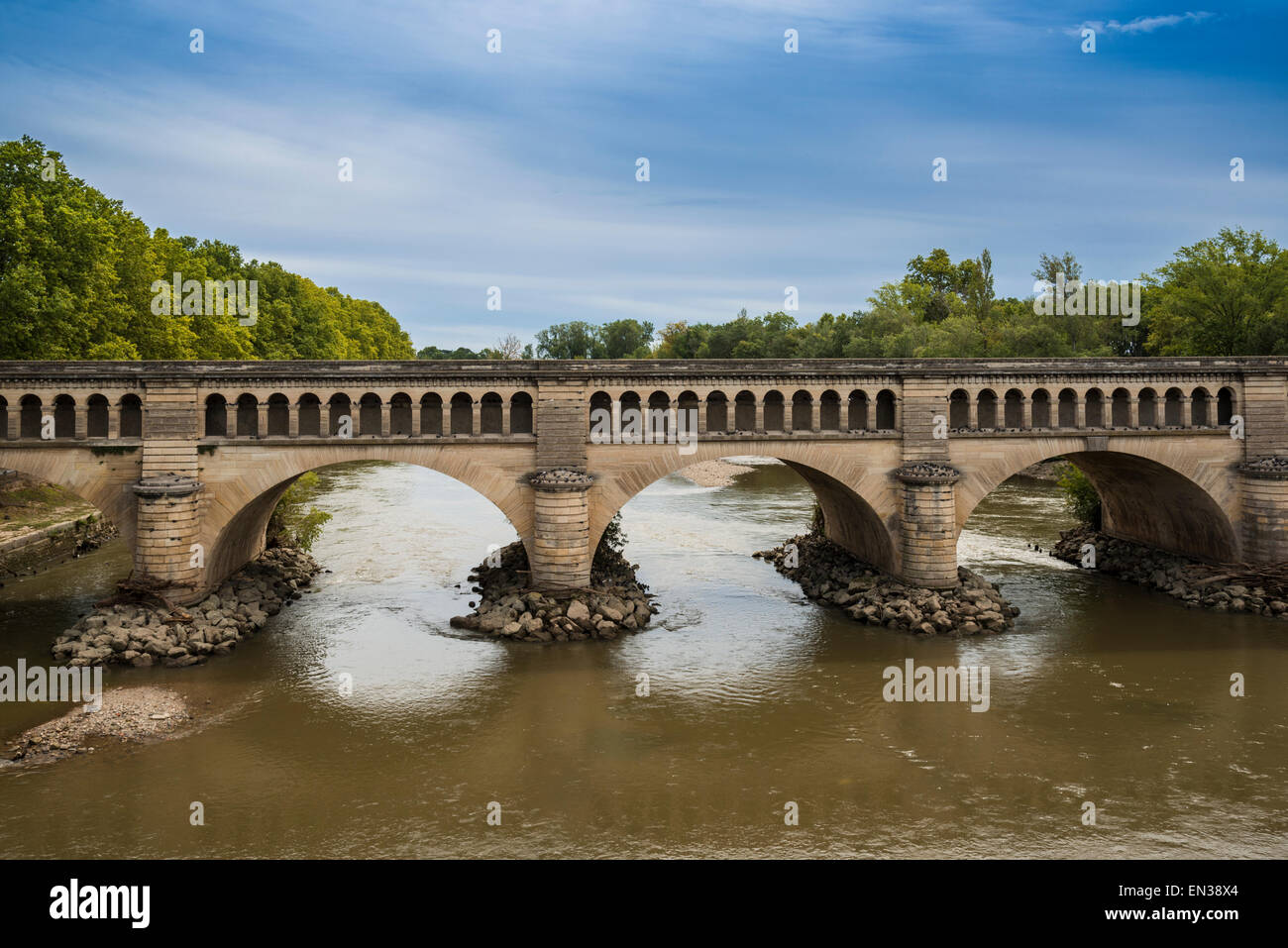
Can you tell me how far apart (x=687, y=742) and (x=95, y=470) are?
22.8 meters

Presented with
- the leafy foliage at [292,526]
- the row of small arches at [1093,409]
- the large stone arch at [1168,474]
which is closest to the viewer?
the large stone arch at [1168,474]

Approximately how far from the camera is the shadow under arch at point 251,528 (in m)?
30.9

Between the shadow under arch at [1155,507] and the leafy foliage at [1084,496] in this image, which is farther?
the leafy foliage at [1084,496]

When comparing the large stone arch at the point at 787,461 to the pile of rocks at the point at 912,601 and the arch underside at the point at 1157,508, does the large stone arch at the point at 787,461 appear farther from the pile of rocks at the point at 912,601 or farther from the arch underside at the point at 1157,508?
the arch underside at the point at 1157,508

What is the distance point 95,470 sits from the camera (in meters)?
30.0

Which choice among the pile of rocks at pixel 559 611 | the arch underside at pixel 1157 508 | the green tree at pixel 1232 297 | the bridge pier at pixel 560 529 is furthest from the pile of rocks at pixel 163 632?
the green tree at pixel 1232 297

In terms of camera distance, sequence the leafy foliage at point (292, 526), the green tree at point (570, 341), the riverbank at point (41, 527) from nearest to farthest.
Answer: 1. the riverbank at point (41, 527)
2. the leafy foliage at point (292, 526)
3. the green tree at point (570, 341)

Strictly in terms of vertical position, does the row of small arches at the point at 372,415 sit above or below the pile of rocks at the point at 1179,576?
above

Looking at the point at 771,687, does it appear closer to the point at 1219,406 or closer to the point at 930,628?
the point at 930,628

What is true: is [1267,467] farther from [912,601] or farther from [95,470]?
[95,470]

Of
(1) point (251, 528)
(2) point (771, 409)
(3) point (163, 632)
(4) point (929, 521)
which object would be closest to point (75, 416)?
(1) point (251, 528)

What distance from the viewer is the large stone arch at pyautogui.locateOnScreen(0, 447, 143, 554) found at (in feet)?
98.1

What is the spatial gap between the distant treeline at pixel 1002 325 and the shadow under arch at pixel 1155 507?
17156 millimetres

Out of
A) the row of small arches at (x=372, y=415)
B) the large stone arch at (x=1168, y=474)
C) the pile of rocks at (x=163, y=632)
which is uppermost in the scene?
the row of small arches at (x=372, y=415)
